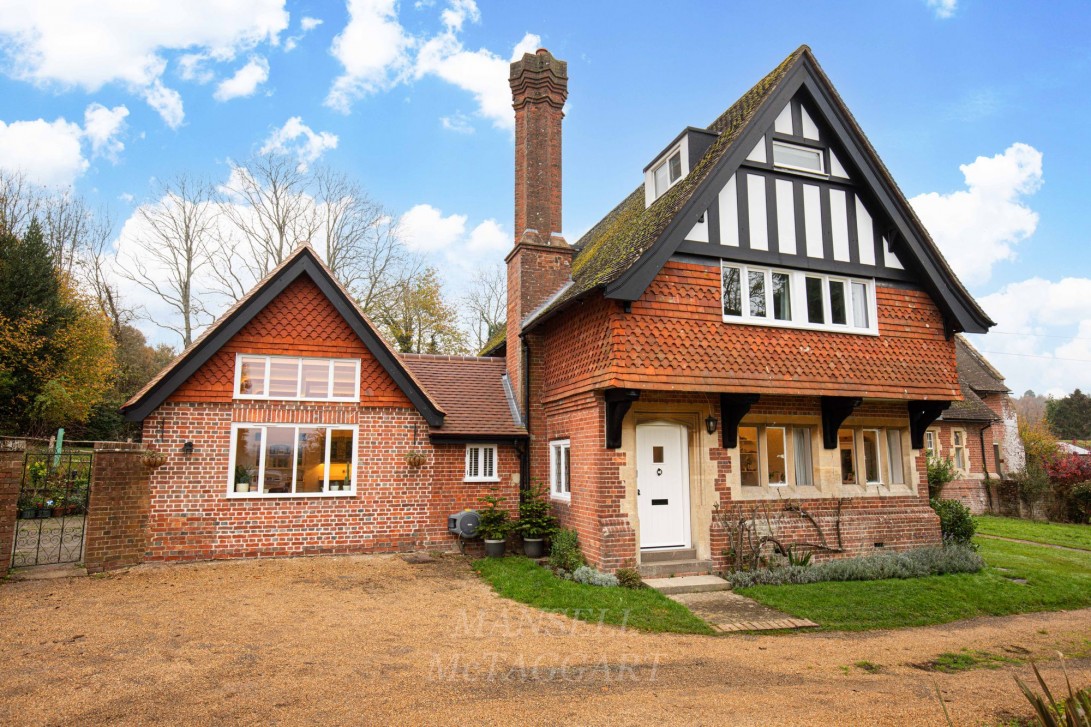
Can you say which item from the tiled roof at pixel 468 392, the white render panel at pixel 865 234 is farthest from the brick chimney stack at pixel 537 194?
the white render panel at pixel 865 234

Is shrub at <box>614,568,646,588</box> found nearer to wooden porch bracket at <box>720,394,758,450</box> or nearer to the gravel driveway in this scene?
the gravel driveway

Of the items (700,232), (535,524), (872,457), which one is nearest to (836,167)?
(700,232)

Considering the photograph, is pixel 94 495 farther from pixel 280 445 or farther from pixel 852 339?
pixel 852 339

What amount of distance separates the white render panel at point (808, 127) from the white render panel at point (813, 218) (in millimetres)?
999

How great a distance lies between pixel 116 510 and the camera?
411 inches

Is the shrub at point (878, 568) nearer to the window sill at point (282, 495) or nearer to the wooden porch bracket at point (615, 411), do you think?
the wooden porch bracket at point (615, 411)

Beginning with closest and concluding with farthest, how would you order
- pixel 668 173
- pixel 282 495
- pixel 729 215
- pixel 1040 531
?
pixel 729 215, pixel 282 495, pixel 668 173, pixel 1040 531

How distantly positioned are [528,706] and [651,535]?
596cm

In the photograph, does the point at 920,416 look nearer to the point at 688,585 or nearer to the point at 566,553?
the point at 688,585

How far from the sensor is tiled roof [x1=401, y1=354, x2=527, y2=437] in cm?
1298

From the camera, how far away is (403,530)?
12336mm

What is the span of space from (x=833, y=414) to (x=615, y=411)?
15.1 feet

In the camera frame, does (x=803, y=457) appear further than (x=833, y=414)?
Yes

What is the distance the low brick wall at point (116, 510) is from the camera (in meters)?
10.2
